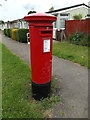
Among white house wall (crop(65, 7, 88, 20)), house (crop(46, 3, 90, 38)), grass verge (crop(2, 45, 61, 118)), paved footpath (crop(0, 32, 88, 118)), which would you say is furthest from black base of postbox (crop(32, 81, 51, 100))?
white house wall (crop(65, 7, 88, 20))

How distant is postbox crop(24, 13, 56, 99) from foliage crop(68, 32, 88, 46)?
691 centimetres

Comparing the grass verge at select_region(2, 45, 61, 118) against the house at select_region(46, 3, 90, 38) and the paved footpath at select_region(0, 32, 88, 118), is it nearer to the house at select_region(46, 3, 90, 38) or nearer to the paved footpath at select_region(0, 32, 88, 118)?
the paved footpath at select_region(0, 32, 88, 118)

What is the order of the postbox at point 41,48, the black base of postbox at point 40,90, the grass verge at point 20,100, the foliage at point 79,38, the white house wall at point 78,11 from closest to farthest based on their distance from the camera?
the postbox at point 41,48 < the grass verge at point 20,100 < the black base of postbox at point 40,90 < the foliage at point 79,38 < the white house wall at point 78,11

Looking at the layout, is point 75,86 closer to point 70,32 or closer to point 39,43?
point 39,43

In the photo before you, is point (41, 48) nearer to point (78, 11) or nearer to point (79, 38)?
point (79, 38)

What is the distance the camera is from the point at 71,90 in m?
3.19

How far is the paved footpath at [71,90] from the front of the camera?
7.95 feet

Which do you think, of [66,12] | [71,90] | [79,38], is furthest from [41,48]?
[66,12]

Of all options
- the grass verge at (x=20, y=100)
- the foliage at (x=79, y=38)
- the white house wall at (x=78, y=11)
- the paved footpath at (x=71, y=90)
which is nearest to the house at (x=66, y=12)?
the white house wall at (x=78, y=11)

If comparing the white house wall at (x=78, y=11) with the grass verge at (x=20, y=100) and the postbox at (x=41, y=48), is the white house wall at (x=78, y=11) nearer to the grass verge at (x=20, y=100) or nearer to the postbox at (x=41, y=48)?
the grass verge at (x=20, y=100)

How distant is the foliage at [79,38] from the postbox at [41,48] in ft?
22.7

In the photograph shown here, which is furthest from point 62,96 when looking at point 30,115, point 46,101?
point 30,115

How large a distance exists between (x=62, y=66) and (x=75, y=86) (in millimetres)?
1689

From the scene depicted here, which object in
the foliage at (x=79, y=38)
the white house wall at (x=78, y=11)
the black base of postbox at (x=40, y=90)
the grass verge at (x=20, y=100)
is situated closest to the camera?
the grass verge at (x=20, y=100)
